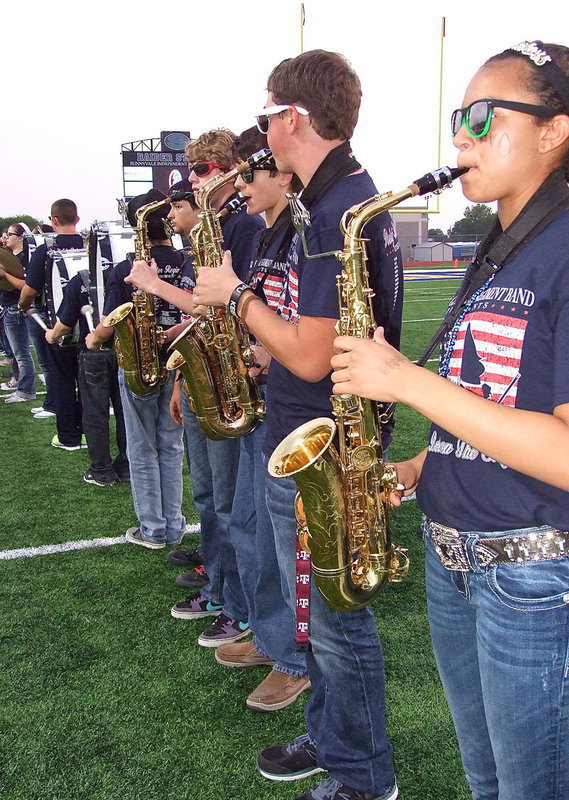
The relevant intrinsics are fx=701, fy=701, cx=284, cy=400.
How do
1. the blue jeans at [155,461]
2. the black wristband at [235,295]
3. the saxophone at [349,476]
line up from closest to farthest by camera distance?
the saxophone at [349,476]
the black wristband at [235,295]
the blue jeans at [155,461]

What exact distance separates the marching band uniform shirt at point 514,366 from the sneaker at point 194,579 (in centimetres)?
323

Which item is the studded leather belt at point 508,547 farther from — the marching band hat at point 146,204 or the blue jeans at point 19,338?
the blue jeans at point 19,338

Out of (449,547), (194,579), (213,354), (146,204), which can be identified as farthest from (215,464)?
(449,547)

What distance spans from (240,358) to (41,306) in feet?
18.3

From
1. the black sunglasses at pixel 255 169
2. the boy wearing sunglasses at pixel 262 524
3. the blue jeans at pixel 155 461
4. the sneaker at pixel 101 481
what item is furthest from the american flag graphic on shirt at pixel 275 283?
the sneaker at pixel 101 481

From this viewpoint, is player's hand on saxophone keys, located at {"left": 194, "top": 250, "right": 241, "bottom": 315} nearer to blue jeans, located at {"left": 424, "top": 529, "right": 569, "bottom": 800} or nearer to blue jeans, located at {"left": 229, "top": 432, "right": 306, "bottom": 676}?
blue jeans, located at {"left": 229, "top": 432, "right": 306, "bottom": 676}

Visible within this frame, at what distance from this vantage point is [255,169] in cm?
328

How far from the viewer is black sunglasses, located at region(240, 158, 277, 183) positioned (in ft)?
10.6

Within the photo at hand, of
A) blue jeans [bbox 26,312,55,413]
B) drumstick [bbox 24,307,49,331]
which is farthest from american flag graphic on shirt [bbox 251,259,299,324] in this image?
blue jeans [bbox 26,312,55,413]

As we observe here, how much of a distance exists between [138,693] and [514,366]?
2.85 metres

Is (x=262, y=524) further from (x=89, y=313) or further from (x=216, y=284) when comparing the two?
(x=89, y=313)

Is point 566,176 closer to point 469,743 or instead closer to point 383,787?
point 469,743

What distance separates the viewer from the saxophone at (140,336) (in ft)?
16.1

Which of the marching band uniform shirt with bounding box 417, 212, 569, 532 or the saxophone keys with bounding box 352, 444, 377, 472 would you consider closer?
the marching band uniform shirt with bounding box 417, 212, 569, 532
